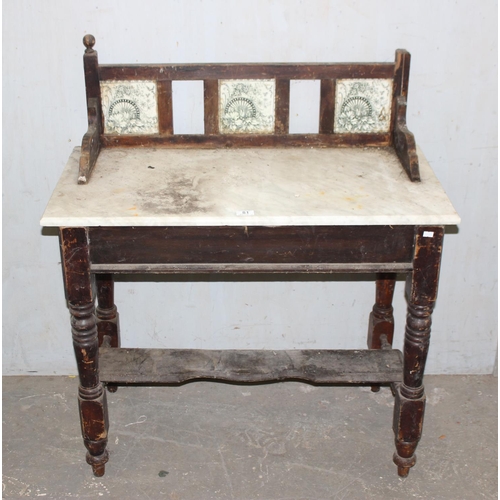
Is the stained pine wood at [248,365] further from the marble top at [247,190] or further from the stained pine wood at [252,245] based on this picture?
the marble top at [247,190]

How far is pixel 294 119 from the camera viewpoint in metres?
2.98

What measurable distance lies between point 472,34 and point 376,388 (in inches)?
57.4

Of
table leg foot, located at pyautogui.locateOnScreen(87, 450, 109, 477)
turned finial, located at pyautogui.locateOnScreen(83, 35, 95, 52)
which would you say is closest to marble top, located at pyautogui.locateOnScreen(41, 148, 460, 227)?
turned finial, located at pyautogui.locateOnScreen(83, 35, 95, 52)

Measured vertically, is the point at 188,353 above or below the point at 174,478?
above

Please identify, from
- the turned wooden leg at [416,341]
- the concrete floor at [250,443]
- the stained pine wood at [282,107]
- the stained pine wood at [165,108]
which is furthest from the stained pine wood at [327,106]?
the concrete floor at [250,443]

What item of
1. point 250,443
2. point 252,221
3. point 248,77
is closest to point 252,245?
point 252,221

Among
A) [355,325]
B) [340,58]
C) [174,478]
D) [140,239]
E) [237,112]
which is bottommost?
[174,478]

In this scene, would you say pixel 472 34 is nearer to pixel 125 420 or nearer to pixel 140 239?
pixel 140 239

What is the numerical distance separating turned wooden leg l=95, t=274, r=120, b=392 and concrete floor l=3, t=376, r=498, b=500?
263 mm

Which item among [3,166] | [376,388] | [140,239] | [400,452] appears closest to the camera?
[140,239]

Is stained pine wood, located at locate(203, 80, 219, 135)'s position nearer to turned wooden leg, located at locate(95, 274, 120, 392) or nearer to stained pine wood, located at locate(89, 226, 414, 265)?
stained pine wood, located at locate(89, 226, 414, 265)

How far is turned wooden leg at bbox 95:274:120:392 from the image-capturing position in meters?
3.13

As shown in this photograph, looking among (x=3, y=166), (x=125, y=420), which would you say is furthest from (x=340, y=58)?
(x=125, y=420)

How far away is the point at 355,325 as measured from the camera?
3359 mm
